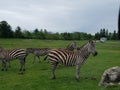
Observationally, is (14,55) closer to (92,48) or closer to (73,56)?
(73,56)

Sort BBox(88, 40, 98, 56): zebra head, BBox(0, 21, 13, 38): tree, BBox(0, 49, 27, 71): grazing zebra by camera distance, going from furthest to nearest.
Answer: BBox(0, 21, 13, 38): tree < BBox(0, 49, 27, 71): grazing zebra < BBox(88, 40, 98, 56): zebra head

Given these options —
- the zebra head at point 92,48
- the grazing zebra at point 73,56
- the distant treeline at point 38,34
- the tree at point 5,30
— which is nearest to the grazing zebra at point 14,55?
the grazing zebra at point 73,56

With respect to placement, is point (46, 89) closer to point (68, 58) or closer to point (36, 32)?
point (68, 58)

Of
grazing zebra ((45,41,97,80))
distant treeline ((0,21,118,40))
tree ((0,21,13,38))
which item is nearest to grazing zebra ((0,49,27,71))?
grazing zebra ((45,41,97,80))

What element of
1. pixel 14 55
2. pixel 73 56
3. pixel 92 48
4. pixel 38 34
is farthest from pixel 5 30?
pixel 92 48

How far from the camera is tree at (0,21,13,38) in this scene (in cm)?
8983

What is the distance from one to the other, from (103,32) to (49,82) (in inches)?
5122

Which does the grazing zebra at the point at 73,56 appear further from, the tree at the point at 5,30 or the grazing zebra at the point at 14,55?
the tree at the point at 5,30

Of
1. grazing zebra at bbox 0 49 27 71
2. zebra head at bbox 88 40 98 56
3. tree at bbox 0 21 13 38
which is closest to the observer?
zebra head at bbox 88 40 98 56

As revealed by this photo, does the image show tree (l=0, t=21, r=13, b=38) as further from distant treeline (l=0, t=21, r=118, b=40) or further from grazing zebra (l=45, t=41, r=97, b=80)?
grazing zebra (l=45, t=41, r=97, b=80)

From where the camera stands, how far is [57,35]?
4983 inches

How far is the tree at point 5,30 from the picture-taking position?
89.8 meters

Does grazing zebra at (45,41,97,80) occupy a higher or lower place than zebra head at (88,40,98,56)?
lower

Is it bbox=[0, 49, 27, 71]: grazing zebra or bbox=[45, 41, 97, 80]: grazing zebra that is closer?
bbox=[45, 41, 97, 80]: grazing zebra
